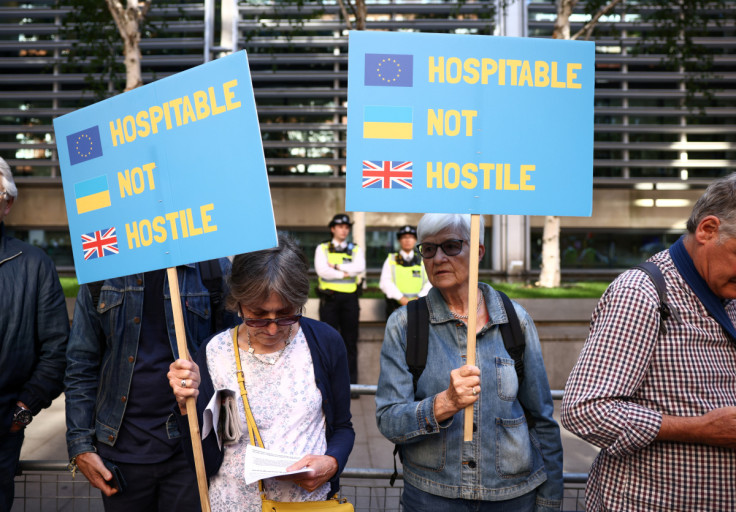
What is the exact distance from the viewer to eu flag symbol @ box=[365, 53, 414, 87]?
6.71 ft

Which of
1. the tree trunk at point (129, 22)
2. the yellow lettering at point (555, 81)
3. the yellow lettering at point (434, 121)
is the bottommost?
the yellow lettering at point (434, 121)

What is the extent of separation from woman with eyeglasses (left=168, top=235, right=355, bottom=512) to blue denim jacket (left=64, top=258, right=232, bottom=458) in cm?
45

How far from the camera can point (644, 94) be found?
1422 cm

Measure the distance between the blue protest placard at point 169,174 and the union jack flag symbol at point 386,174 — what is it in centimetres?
33

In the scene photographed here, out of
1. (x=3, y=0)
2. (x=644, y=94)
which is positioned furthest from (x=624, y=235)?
(x=3, y=0)

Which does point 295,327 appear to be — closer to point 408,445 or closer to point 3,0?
point 408,445

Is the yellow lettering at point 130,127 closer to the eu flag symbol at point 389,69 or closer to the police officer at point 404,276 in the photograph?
the eu flag symbol at point 389,69

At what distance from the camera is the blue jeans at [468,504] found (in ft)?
7.17

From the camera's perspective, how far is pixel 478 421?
2.20 meters

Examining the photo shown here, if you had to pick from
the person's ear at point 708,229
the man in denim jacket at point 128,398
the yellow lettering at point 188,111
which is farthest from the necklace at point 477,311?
the yellow lettering at point 188,111

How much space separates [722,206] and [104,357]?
2246 millimetres

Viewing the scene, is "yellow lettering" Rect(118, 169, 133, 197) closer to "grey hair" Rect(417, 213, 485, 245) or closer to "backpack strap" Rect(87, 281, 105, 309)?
"backpack strap" Rect(87, 281, 105, 309)

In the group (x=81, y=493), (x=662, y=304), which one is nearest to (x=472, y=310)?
(x=662, y=304)

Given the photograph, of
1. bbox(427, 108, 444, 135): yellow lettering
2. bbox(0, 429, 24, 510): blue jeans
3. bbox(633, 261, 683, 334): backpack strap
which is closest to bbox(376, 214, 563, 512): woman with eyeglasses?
bbox(427, 108, 444, 135): yellow lettering
